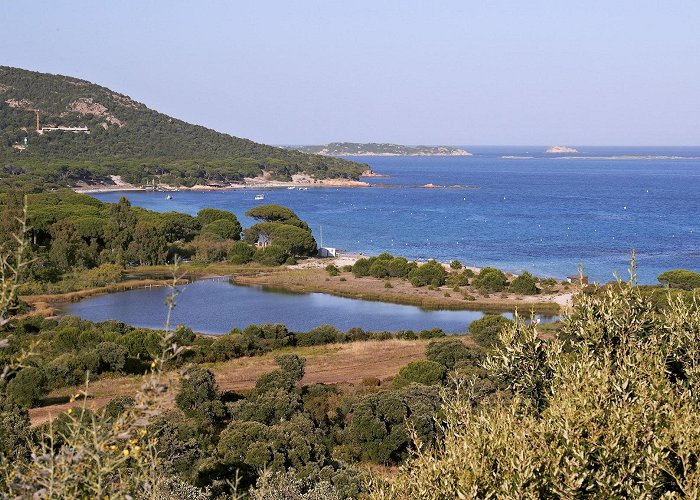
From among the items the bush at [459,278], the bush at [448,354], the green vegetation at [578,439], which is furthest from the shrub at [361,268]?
the green vegetation at [578,439]

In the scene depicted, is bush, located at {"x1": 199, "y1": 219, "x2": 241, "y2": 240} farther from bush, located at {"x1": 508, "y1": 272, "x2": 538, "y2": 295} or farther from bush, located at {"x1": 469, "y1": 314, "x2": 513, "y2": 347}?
bush, located at {"x1": 469, "y1": 314, "x2": 513, "y2": 347}

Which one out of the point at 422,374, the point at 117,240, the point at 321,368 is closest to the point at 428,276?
the point at 117,240

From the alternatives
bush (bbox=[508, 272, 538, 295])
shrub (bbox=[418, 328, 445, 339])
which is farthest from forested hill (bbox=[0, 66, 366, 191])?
shrub (bbox=[418, 328, 445, 339])

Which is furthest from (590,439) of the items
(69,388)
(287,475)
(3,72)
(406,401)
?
(3,72)

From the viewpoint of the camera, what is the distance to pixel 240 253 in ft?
151

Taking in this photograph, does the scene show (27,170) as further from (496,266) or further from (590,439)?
(590,439)

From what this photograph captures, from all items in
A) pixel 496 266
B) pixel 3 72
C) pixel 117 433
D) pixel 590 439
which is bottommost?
pixel 496 266

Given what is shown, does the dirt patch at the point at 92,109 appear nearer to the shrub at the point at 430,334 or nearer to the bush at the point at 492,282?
the bush at the point at 492,282

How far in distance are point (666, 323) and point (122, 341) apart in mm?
17578

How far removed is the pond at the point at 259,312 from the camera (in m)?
31.8

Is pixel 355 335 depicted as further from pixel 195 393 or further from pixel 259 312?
pixel 195 393

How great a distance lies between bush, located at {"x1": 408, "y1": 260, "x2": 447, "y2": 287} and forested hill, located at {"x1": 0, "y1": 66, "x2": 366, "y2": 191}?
61.2 m

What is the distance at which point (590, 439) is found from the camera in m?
5.91

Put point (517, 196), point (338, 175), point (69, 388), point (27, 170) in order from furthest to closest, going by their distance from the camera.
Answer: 1. point (338, 175)
2. point (517, 196)
3. point (27, 170)
4. point (69, 388)
